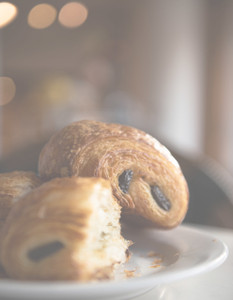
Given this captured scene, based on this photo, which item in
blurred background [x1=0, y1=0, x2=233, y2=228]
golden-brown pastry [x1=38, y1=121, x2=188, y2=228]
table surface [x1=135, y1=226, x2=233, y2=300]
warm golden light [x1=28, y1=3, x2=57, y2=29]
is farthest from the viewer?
blurred background [x1=0, y1=0, x2=233, y2=228]

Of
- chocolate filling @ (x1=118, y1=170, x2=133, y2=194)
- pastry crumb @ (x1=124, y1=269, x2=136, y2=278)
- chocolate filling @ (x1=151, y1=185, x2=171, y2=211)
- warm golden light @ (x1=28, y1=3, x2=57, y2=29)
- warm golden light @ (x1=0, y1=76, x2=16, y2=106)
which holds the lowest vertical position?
warm golden light @ (x1=0, y1=76, x2=16, y2=106)

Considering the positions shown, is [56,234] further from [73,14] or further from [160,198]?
[73,14]

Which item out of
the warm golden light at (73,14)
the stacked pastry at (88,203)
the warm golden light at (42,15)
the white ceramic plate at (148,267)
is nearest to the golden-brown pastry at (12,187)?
the stacked pastry at (88,203)

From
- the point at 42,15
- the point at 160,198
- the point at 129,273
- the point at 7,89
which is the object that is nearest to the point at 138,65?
the point at 42,15

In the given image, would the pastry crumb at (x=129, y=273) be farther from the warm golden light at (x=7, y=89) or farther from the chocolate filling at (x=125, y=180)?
the warm golden light at (x=7, y=89)

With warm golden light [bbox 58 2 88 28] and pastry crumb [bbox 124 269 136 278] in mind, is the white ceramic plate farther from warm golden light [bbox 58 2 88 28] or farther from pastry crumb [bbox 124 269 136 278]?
warm golden light [bbox 58 2 88 28]

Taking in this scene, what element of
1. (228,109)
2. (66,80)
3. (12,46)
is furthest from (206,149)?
(12,46)

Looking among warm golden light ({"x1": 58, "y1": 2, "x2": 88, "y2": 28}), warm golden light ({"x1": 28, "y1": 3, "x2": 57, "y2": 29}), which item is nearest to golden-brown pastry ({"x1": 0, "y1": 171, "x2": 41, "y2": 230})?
warm golden light ({"x1": 28, "y1": 3, "x2": 57, "y2": 29})

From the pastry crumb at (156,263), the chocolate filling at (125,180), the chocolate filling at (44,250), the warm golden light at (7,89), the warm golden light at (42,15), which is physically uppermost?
the warm golden light at (42,15)
